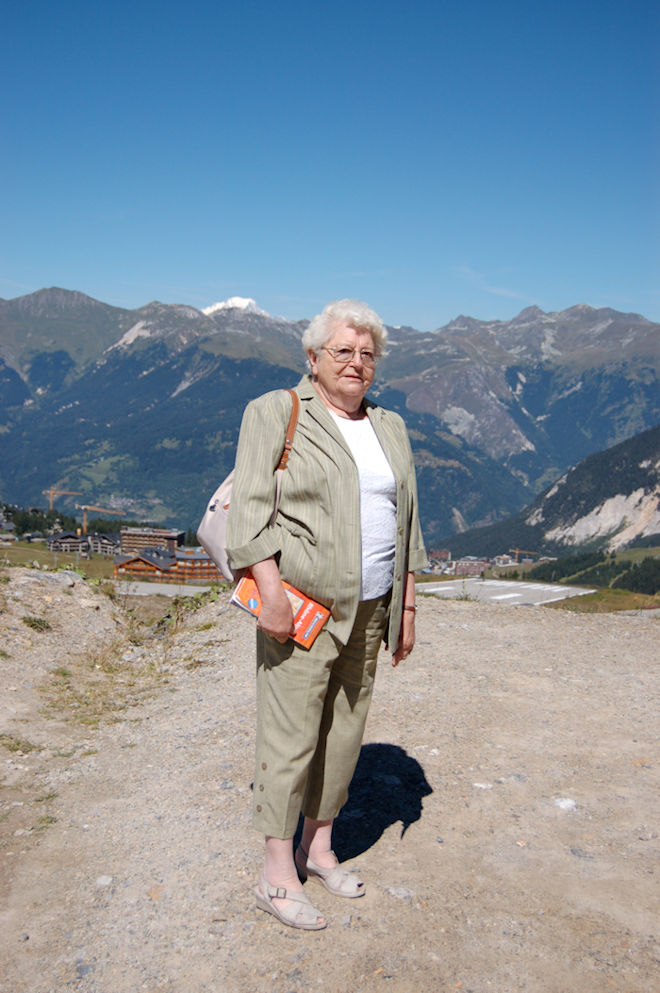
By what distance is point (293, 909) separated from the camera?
407cm

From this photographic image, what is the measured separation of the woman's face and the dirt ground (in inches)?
116

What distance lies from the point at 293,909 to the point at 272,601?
1769mm

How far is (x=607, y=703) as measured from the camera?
805 centimetres

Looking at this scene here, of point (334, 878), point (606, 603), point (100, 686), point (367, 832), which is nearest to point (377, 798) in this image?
point (367, 832)

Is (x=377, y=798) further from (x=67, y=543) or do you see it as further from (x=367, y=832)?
(x=67, y=543)

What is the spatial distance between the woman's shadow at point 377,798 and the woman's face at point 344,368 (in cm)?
302

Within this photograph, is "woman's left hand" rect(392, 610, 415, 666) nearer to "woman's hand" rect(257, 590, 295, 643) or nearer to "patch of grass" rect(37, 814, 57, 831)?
"woman's hand" rect(257, 590, 295, 643)

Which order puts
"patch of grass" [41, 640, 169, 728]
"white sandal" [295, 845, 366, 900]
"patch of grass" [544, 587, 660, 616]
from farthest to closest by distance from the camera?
"patch of grass" [544, 587, 660, 616]
"patch of grass" [41, 640, 169, 728]
"white sandal" [295, 845, 366, 900]

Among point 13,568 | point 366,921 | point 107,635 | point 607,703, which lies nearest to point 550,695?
point 607,703

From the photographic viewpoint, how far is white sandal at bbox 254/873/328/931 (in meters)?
4.03

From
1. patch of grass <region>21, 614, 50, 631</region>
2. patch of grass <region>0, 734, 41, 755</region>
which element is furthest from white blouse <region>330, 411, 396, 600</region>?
patch of grass <region>21, 614, 50, 631</region>

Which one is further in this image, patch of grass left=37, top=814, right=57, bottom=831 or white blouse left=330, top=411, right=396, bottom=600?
patch of grass left=37, top=814, right=57, bottom=831

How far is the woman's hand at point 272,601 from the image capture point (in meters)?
3.77

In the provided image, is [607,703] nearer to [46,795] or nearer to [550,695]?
[550,695]
